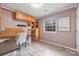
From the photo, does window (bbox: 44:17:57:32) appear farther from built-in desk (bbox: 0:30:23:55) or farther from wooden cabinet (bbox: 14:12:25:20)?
built-in desk (bbox: 0:30:23:55)

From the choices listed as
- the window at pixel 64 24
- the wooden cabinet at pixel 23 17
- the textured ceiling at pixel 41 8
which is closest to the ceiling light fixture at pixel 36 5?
the textured ceiling at pixel 41 8

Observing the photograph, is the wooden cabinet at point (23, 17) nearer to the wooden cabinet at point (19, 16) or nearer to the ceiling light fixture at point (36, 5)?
the wooden cabinet at point (19, 16)

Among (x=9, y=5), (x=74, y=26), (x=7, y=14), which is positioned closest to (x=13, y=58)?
(x=7, y=14)

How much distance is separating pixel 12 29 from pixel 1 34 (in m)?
0.19

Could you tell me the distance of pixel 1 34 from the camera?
1472mm

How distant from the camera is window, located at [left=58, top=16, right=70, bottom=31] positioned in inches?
60.9

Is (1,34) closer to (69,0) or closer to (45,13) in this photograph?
(45,13)

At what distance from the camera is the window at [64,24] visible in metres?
1.55

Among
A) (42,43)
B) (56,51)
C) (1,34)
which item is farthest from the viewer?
(42,43)

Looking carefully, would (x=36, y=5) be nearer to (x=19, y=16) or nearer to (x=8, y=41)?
(x=19, y=16)

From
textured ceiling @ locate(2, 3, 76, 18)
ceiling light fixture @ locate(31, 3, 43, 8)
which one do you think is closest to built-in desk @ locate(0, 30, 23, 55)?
textured ceiling @ locate(2, 3, 76, 18)

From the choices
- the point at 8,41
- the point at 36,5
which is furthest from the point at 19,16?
the point at 8,41

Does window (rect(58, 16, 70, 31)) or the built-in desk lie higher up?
window (rect(58, 16, 70, 31))

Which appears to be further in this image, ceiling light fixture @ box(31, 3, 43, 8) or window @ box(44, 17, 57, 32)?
window @ box(44, 17, 57, 32)
